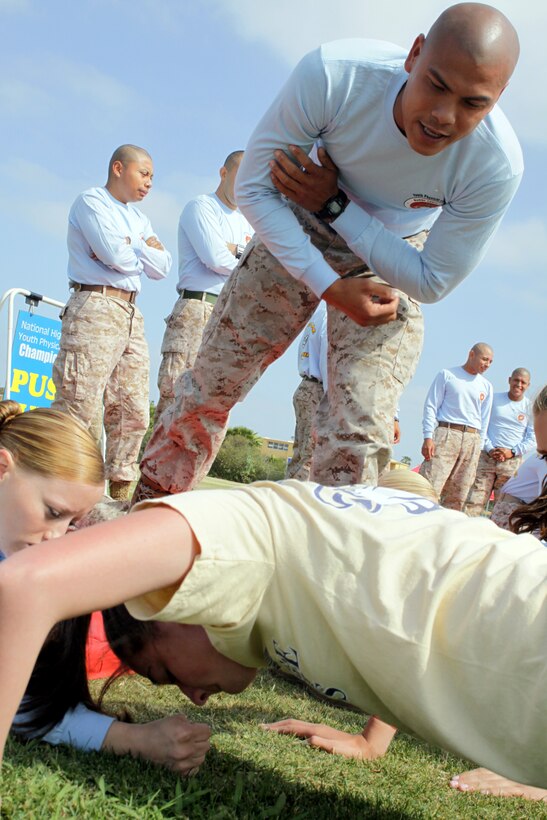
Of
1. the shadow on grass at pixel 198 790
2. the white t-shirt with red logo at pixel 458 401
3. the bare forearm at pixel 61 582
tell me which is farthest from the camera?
the white t-shirt with red logo at pixel 458 401

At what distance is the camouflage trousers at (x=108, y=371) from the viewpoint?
5.81 m

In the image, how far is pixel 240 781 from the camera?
1818mm

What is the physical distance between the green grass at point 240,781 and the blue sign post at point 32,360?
19.9 ft

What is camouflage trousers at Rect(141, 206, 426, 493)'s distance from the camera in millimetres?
3320

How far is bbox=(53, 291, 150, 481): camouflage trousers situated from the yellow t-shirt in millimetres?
4393

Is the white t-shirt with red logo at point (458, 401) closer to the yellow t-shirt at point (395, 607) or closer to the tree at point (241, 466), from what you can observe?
the yellow t-shirt at point (395, 607)

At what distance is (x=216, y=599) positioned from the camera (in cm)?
152

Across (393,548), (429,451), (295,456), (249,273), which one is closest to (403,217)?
(249,273)

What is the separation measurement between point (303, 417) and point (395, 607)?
640 centimetres

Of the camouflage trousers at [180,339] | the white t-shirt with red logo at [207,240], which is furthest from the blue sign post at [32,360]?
the white t-shirt with red logo at [207,240]

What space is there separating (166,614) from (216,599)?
94 mm

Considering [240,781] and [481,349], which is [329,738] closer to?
[240,781]

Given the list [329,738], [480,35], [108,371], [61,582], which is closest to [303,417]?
[108,371]

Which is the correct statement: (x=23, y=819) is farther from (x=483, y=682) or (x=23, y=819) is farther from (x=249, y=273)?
(x=249, y=273)
